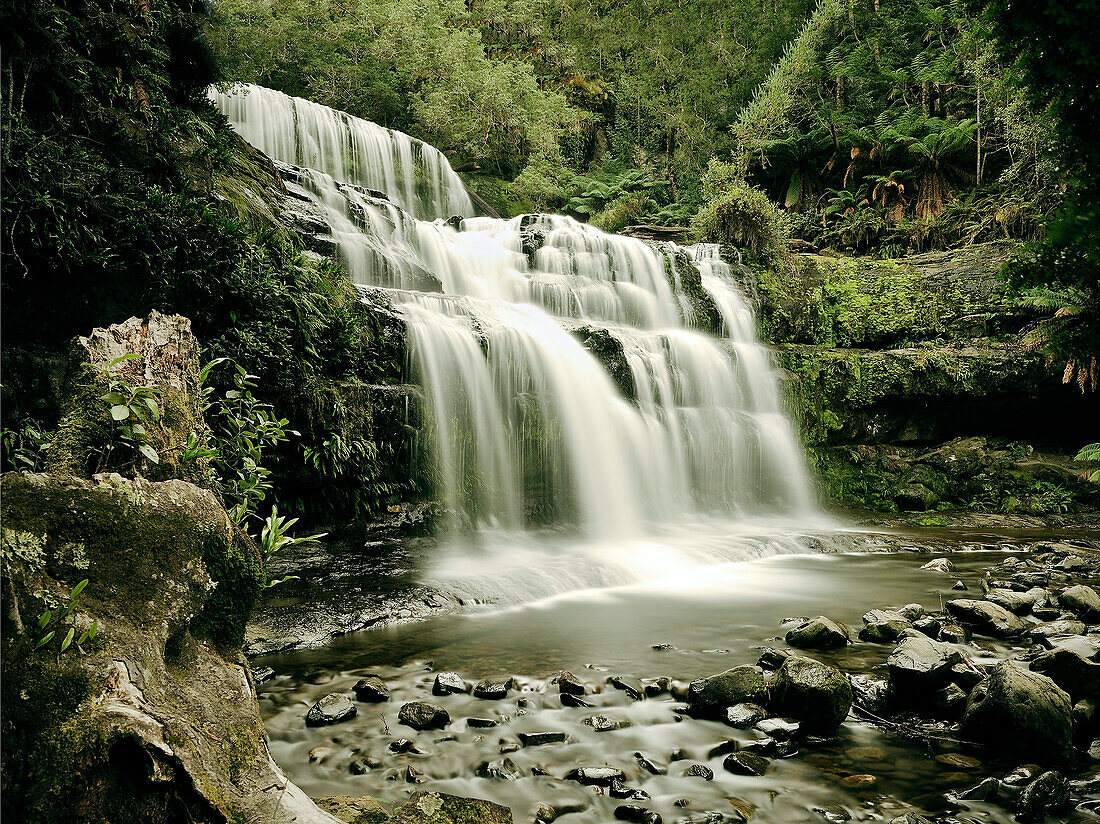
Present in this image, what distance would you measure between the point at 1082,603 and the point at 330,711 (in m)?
6.46

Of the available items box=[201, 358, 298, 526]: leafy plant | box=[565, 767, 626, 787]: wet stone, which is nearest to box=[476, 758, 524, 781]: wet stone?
box=[565, 767, 626, 787]: wet stone

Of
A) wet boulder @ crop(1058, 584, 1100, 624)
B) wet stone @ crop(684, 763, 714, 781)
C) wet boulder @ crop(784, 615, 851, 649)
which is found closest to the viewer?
wet stone @ crop(684, 763, 714, 781)

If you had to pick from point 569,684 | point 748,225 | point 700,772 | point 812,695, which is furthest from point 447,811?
point 748,225

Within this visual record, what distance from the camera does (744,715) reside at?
3775 mm

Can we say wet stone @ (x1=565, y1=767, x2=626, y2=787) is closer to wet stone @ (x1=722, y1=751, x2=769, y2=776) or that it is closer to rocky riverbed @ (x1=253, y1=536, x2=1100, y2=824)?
rocky riverbed @ (x1=253, y1=536, x2=1100, y2=824)

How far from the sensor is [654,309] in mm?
14312

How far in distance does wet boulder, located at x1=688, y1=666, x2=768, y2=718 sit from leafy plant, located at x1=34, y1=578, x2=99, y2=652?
10.8 ft

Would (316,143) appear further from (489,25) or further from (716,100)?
(716,100)

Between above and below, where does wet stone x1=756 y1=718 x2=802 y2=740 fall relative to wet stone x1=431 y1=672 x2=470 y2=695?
below

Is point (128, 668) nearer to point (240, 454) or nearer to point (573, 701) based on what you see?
point (240, 454)

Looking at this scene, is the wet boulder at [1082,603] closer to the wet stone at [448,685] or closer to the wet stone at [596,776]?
the wet stone at [596,776]

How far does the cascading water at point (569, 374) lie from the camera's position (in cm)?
886

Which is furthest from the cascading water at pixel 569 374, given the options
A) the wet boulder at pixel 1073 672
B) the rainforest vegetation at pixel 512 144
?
the wet boulder at pixel 1073 672

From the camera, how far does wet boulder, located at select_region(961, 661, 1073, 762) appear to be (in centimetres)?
321
